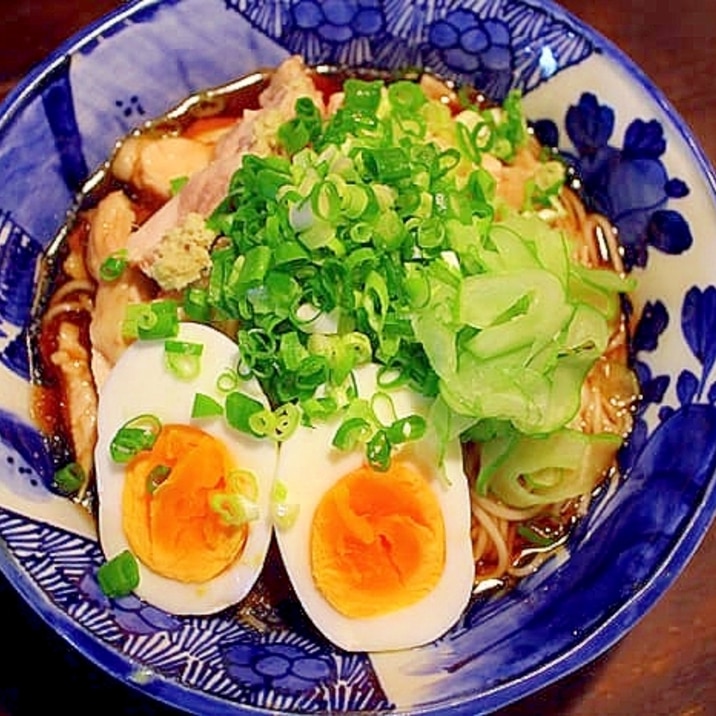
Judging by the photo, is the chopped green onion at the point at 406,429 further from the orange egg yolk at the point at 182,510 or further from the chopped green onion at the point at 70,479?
A: the chopped green onion at the point at 70,479

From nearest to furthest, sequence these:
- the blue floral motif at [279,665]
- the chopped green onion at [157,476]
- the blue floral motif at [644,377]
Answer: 1. the blue floral motif at [279,665]
2. the chopped green onion at [157,476]
3. the blue floral motif at [644,377]

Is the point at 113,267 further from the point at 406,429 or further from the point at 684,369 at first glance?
the point at 684,369

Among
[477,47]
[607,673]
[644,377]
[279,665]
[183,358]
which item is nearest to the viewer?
[279,665]

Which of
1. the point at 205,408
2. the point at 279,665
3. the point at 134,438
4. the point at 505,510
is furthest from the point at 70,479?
the point at 505,510

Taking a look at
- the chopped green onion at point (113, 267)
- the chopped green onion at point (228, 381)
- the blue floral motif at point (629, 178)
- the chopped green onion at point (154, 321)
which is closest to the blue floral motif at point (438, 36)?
the blue floral motif at point (629, 178)

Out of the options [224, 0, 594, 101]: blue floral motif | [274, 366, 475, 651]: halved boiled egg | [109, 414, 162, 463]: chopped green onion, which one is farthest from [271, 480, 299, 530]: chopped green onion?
[224, 0, 594, 101]: blue floral motif

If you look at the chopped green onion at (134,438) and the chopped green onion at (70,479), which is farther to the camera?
the chopped green onion at (70,479)

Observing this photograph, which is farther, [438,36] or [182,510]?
[438,36]

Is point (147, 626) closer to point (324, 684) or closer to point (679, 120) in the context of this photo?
point (324, 684)
